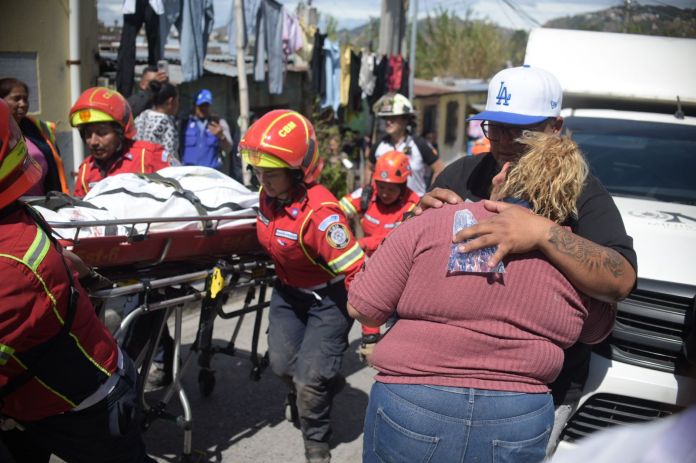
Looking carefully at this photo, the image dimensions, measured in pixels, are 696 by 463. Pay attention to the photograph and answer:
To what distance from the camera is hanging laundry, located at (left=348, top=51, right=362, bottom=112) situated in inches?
470

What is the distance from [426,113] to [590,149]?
16.5m

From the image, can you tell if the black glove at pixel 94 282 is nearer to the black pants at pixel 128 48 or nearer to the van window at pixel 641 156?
the van window at pixel 641 156

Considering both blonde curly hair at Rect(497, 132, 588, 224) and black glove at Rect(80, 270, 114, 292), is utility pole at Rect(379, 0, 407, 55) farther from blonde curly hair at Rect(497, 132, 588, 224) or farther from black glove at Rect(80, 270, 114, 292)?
blonde curly hair at Rect(497, 132, 588, 224)

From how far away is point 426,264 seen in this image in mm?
2207

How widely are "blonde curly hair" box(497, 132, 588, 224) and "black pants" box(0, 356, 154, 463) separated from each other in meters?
1.65

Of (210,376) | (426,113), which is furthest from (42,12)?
(426,113)

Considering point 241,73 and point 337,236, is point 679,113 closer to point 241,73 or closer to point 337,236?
point 337,236

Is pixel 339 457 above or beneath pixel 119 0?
beneath

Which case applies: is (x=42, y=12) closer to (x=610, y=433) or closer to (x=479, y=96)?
(x=610, y=433)

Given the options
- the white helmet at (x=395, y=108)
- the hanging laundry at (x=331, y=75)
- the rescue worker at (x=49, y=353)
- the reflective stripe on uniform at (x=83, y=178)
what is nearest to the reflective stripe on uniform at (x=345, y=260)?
the rescue worker at (x=49, y=353)

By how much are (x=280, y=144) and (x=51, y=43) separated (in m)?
4.34

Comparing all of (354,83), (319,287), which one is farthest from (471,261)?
(354,83)

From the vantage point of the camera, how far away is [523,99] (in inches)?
107

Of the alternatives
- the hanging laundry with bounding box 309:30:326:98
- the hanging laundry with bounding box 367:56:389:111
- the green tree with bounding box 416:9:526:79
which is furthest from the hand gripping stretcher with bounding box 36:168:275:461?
the green tree with bounding box 416:9:526:79
